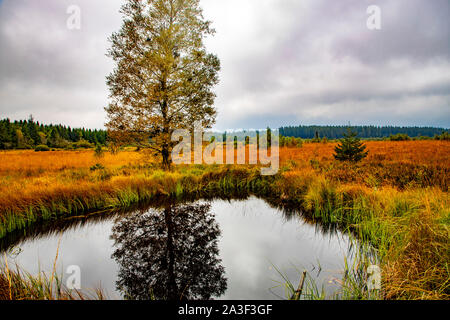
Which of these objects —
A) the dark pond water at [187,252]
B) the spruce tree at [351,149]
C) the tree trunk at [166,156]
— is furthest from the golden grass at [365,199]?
the tree trunk at [166,156]

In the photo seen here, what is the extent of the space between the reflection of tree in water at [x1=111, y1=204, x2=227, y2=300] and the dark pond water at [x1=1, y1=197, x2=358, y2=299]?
15 millimetres

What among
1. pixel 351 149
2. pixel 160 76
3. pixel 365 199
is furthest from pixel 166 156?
pixel 351 149

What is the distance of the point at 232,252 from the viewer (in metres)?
3.74

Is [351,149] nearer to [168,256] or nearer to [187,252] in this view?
[187,252]

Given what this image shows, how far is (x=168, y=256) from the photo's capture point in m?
3.46

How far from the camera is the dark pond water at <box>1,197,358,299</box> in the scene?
9.05 feet

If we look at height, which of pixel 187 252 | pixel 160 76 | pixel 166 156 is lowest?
pixel 187 252

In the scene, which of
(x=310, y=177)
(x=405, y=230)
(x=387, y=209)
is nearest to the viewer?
(x=405, y=230)

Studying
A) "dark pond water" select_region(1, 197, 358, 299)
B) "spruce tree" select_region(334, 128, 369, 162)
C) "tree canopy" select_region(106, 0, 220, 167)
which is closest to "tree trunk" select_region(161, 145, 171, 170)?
"tree canopy" select_region(106, 0, 220, 167)

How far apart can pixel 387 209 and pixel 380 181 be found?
279 centimetres

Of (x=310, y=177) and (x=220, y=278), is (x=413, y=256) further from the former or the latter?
(x=310, y=177)

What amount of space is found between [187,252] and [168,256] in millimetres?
370

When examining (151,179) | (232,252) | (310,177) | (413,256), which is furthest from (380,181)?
(151,179)
